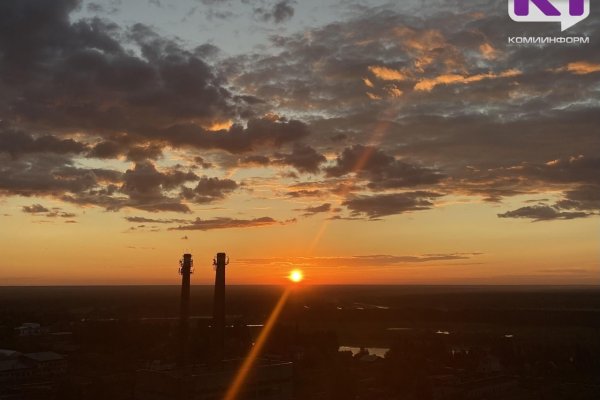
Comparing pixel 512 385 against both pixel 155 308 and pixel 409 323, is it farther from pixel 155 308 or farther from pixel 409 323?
pixel 155 308

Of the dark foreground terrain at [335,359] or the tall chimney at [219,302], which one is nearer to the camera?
the dark foreground terrain at [335,359]

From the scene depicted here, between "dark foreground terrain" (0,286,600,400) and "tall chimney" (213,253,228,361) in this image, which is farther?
"tall chimney" (213,253,228,361)

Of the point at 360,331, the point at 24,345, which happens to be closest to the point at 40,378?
the point at 24,345

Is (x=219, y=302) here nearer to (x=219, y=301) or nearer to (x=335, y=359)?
(x=219, y=301)

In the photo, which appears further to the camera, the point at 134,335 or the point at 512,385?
the point at 134,335

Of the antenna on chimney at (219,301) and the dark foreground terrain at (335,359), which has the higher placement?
the antenna on chimney at (219,301)
